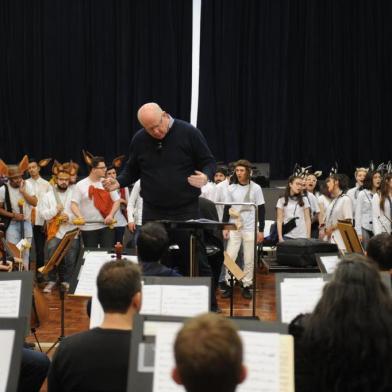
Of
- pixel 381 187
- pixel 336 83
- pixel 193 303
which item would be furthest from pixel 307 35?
pixel 193 303

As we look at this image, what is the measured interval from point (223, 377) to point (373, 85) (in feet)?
42.3

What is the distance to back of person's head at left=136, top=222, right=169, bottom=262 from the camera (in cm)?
396

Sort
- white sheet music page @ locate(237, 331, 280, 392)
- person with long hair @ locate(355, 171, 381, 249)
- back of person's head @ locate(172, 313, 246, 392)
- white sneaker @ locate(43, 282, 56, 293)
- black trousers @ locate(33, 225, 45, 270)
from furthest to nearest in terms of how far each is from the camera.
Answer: black trousers @ locate(33, 225, 45, 270) → person with long hair @ locate(355, 171, 381, 249) → white sneaker @ locate(43, 282, 56, 293) → white sheet music page @ locate(237, 331, 280, 392) → back of person's head @ locate(172, 313, 246, 392)

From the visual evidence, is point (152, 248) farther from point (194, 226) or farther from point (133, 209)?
point (133, 209)

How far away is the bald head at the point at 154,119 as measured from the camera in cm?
471

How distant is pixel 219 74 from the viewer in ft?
45.2

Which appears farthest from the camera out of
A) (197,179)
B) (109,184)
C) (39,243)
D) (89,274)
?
(39,243)

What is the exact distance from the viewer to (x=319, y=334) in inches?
94.1

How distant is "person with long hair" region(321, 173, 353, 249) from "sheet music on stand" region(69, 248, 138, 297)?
4.05 m

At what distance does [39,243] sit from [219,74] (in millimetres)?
6232

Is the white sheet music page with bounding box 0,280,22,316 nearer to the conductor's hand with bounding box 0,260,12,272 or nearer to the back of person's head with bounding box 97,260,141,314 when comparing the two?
the back of person's head with bounding box 97,260,141,314

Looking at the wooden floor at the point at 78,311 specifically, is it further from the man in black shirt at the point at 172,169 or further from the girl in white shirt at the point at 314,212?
the man in black shirt at the point at 172,169

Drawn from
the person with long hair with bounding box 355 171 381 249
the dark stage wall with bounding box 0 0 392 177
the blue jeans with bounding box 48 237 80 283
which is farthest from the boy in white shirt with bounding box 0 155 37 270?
the dark stage wall with bounding box 0 0 392 177

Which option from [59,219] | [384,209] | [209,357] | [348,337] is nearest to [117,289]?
[348,337]
